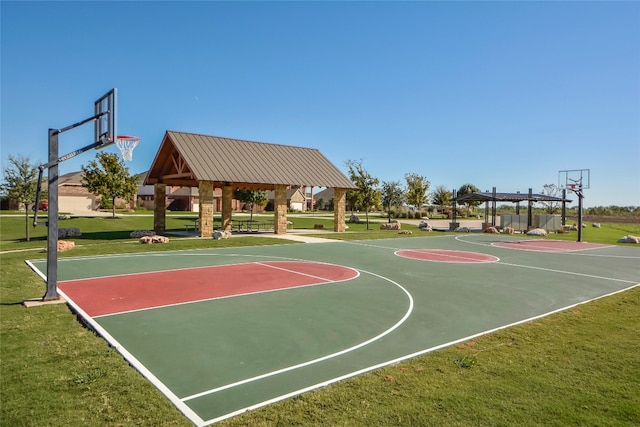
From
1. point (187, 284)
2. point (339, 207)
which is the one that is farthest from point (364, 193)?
point (187, 284)

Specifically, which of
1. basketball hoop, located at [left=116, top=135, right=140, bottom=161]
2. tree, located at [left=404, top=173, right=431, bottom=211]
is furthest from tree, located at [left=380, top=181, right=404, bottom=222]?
basketball hoop, located at [left=116, top=135, right=140, bottom=161]

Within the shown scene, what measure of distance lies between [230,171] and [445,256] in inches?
547

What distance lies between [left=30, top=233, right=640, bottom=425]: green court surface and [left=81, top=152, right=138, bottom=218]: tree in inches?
1044

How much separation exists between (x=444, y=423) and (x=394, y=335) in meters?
2.83

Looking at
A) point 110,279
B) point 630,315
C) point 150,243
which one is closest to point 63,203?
point 150,243

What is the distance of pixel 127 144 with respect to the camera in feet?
33.7

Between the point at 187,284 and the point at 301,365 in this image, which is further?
the point at 187,284

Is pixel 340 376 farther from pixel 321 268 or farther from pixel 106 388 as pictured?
pixel 321 268

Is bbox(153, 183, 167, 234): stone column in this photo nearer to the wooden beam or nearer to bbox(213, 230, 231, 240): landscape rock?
the wooden beam

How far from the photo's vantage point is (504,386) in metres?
5.13

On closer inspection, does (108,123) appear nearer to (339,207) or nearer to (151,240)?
(151,240)

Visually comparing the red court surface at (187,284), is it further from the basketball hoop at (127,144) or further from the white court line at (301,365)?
the white court line at (301,365)

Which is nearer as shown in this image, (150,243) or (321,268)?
(321,268)

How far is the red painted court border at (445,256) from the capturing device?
17156 mm
